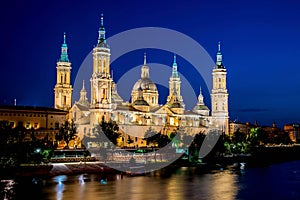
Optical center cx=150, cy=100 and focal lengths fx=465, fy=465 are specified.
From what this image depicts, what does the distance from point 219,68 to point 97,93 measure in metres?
42.5

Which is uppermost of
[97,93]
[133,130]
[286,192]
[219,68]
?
[219,68]

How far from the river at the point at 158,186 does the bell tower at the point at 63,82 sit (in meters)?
39.3

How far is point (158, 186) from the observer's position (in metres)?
48.0

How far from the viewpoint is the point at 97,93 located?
8338 cm

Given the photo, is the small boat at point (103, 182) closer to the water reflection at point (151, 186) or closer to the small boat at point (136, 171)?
the water reflection at point (151, 186)

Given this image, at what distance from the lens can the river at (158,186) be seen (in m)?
41.8

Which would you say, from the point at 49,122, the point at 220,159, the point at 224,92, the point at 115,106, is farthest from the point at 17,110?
Answer: the point at 224,92

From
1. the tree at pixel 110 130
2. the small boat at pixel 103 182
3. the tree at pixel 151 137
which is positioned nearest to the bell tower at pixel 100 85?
the tree at pixel 110 130

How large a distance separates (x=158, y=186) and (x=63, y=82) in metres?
50.5

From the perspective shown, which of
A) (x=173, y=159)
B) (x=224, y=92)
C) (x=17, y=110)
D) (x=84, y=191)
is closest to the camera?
(x=84, y=191)

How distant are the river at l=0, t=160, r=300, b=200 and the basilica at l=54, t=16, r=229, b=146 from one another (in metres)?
27.5

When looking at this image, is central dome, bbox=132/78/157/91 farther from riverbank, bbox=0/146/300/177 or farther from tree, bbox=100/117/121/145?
riverbank, bbox=0/146/300/177

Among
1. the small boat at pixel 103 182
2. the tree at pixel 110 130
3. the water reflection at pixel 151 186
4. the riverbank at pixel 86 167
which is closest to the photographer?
the water reflection at pixel 151 186

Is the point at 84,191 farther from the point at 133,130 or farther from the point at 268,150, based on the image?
the point at 268,150
